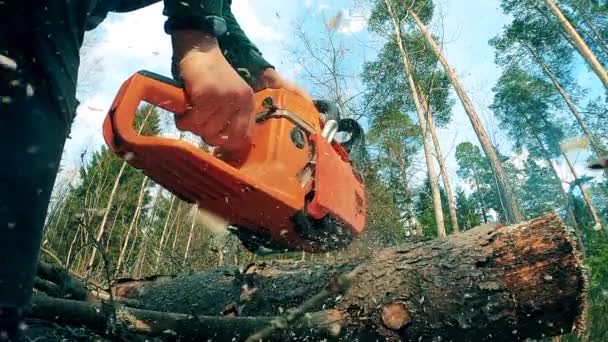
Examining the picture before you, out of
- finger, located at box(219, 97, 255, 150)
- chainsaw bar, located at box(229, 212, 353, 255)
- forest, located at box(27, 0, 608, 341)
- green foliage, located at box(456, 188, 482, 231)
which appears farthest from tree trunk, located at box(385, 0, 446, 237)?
finger, located at box(219, 97, 255, 150)

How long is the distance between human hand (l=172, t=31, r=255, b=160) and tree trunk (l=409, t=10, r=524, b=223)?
887 centimetres

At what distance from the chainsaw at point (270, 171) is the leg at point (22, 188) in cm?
98

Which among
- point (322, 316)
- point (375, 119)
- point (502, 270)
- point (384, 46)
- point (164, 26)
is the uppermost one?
point (384, 46)

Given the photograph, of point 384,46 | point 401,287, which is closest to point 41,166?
point 401,287

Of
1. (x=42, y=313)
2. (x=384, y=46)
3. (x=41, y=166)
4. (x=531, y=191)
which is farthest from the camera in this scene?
(x=531, y=191)

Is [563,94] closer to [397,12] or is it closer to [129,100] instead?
[397,12]

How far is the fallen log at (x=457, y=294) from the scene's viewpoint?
1540 millimetres

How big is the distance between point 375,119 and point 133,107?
15429mm

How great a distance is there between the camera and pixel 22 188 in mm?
566

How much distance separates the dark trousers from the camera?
554 millimetres

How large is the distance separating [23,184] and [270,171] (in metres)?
1.40

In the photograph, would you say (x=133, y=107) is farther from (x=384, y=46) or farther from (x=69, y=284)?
(x=384, y=46)

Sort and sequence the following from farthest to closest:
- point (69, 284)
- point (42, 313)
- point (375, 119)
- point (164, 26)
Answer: point (375, 119) < point (69, 284) < point (42, 313) < point (164, 26)

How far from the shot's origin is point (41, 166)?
59 cm
